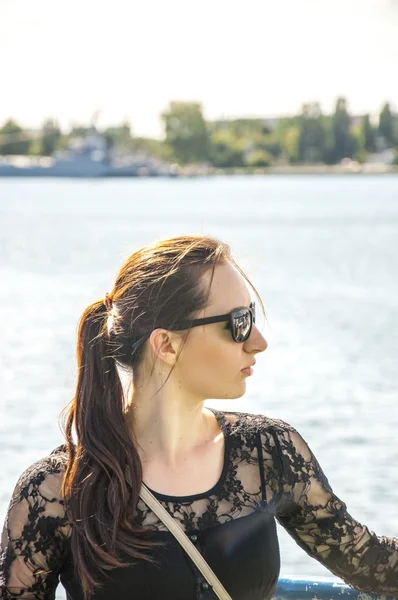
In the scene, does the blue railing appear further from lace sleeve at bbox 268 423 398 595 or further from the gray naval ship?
the gray naval ship

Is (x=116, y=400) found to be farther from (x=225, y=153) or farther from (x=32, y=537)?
(x=225, y=153)

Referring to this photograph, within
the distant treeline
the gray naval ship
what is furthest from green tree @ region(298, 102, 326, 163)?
the gray naval ship

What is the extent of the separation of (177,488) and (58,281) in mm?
20753

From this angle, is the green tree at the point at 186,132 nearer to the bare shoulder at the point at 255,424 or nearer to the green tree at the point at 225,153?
the green tree at the point at 225,153

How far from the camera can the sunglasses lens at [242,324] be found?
1.82 m

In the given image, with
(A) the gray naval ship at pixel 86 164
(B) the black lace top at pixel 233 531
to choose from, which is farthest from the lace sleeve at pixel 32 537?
(A) the gray naval ship at pixel 86 164

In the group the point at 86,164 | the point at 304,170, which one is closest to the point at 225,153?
the point at 304,170

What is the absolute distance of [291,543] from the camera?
6473 mm

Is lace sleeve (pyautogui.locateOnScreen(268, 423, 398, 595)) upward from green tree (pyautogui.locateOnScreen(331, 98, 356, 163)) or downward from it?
upward

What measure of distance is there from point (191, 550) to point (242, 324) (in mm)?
362

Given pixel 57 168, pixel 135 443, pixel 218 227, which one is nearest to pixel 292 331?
pixel 135 443

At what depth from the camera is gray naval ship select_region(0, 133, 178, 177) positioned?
9838 centimetres

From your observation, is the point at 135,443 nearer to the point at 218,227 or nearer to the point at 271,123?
the point at 218,227

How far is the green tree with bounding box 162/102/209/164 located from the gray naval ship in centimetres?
392
